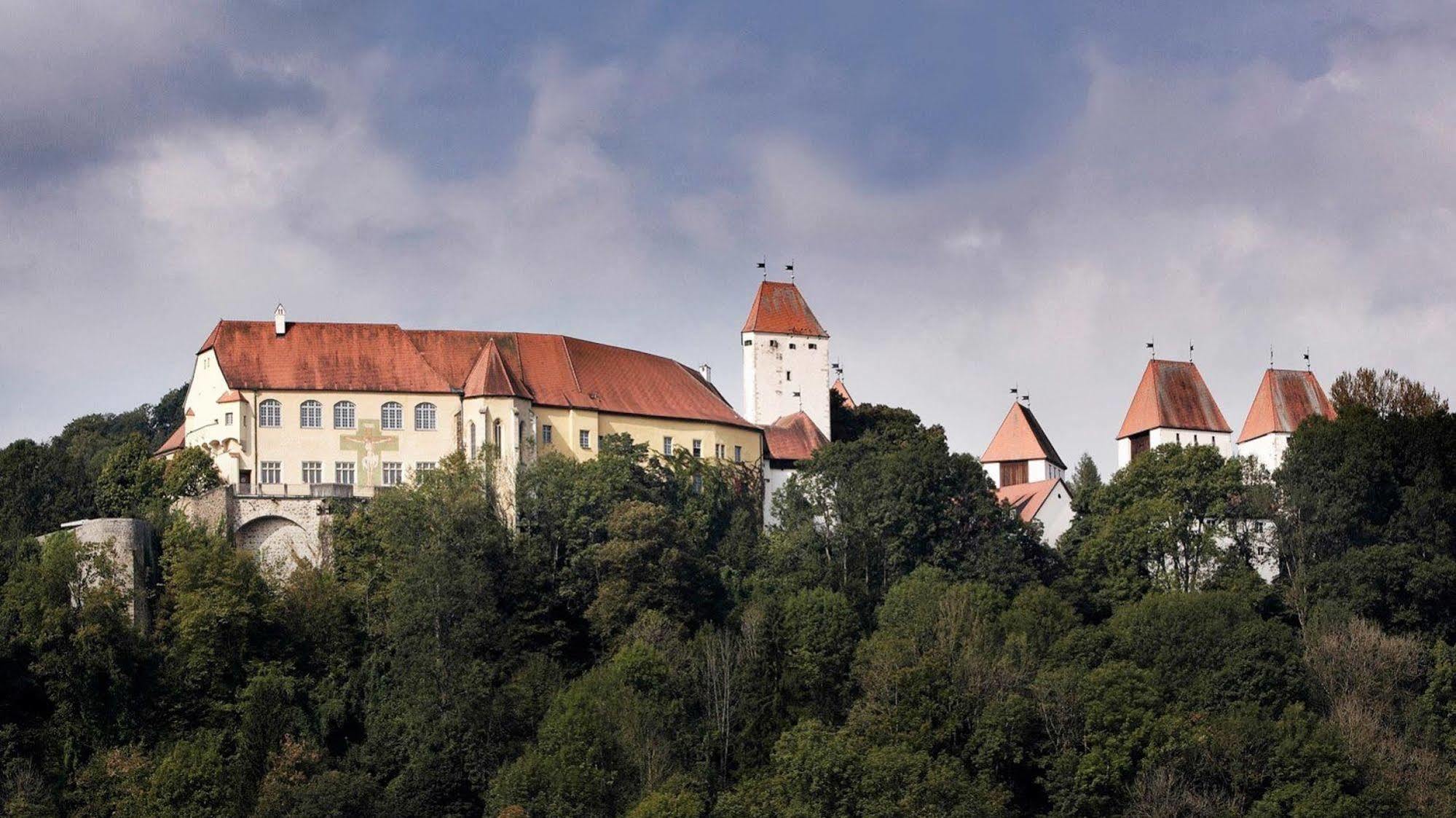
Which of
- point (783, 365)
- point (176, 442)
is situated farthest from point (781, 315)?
point (176, 442)

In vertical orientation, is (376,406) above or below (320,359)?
below

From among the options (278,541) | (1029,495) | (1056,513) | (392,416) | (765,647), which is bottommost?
(765,647)

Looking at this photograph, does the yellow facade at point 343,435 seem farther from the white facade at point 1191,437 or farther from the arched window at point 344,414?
the white facade at point 1191,437

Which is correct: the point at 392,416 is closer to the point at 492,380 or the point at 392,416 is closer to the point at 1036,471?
the point at 492,380

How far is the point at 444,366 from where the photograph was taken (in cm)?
7388

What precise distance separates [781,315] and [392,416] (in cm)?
1770

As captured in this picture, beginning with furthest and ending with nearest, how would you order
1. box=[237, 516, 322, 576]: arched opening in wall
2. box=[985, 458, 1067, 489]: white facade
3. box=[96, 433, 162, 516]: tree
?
box=[985, 458, 1067, 489]: white facade, box=[96, 433, 162, 516]: tree, box=[237, 516, 322, 576]: arched opening in wall

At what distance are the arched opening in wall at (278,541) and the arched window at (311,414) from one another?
3789mm

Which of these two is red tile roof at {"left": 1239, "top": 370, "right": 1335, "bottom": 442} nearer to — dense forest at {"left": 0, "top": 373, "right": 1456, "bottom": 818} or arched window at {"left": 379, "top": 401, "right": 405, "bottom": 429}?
Result: dense forest at {"left": 0, "top": 373, "right": 1456, "bottom": 818}

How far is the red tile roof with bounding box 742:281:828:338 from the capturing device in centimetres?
8369

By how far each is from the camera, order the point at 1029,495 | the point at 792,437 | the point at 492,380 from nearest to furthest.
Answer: the point at 492,380
the point at 792,437
the point at 1029,495

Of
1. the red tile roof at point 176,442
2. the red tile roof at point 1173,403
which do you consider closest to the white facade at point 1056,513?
the red tile roof at point 1173,403

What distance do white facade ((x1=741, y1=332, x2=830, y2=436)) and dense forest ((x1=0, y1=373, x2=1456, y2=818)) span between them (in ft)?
31.4

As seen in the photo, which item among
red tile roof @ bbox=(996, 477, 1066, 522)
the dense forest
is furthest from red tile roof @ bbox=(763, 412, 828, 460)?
the dense forest
